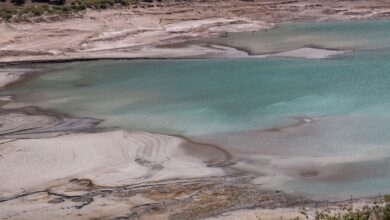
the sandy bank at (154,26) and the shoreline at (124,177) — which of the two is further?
the sandy bank at (154,26)

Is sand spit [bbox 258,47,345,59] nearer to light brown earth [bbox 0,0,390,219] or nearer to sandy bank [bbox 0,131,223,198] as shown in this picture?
light brown earth [bbox 0,0,390,219]

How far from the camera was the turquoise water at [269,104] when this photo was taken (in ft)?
66.5

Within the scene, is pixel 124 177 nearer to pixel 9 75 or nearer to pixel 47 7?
pixel 9 75

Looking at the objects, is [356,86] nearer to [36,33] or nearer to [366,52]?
[366,52]

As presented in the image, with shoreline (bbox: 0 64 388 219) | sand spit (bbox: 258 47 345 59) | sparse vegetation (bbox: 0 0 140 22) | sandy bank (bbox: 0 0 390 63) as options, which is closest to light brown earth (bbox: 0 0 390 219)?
shoreline (bbox: 0 64 388 219)

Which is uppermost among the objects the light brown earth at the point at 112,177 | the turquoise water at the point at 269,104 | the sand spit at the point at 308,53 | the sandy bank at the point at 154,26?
the sandy bank at the point at 154,26

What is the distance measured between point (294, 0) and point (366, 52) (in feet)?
76.0

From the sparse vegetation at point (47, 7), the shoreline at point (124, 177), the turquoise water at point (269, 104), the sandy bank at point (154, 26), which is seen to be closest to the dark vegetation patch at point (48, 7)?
the sparse vegetation at point (47, 7)

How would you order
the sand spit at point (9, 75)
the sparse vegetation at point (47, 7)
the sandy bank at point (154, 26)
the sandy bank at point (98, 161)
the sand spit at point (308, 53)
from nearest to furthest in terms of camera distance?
1. the sandy bank at point (98, 161)
2. the sand spit at point (9, 75)
3. the sand spit at point (308, 53)
4. the sandy bank at point (154, 26)
5. the sparse vegetation at point (47, 7)

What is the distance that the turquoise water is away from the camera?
66.5 ft

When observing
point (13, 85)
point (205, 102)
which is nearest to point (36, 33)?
point (13, 85)

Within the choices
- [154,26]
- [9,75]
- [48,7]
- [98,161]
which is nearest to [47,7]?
[48,7]

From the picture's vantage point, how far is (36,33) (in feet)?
160

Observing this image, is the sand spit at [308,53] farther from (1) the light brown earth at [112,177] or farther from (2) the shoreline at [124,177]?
(2) the shoreline at [124,177]
